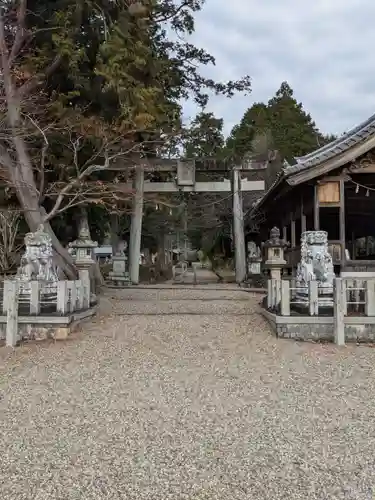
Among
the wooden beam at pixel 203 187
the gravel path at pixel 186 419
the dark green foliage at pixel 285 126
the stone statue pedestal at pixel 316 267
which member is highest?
the dark green foliage at pixel 285 126

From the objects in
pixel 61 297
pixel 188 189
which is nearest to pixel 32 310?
pixel 61 297

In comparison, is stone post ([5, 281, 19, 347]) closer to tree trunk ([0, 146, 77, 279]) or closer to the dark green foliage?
tree trunk ([0, 146, 77, 279])

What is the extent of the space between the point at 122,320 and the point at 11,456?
6805 mm

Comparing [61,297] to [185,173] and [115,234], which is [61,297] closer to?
[185,173]

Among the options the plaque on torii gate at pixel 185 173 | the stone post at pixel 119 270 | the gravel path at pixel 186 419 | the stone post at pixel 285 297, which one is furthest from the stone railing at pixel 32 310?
the stone post at pixel 119 270

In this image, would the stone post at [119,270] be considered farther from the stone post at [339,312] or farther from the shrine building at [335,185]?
the stone post at [339,312]

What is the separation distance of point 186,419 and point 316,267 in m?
5.78

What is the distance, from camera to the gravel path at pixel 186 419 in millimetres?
3299

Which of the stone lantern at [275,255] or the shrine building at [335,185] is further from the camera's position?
the stone lantern at [275,255]

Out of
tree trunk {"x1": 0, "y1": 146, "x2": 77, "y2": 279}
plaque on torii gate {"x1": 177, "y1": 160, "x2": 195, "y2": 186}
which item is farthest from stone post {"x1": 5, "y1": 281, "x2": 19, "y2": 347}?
plaque on torii gate {"x1": 177, "y1": 160, "x2": 195, "y2": 186}

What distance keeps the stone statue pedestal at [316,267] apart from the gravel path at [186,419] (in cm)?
155

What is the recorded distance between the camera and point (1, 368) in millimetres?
6938

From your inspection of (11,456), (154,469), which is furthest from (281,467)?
(11,456)

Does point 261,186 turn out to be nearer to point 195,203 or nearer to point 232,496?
point 195,203
